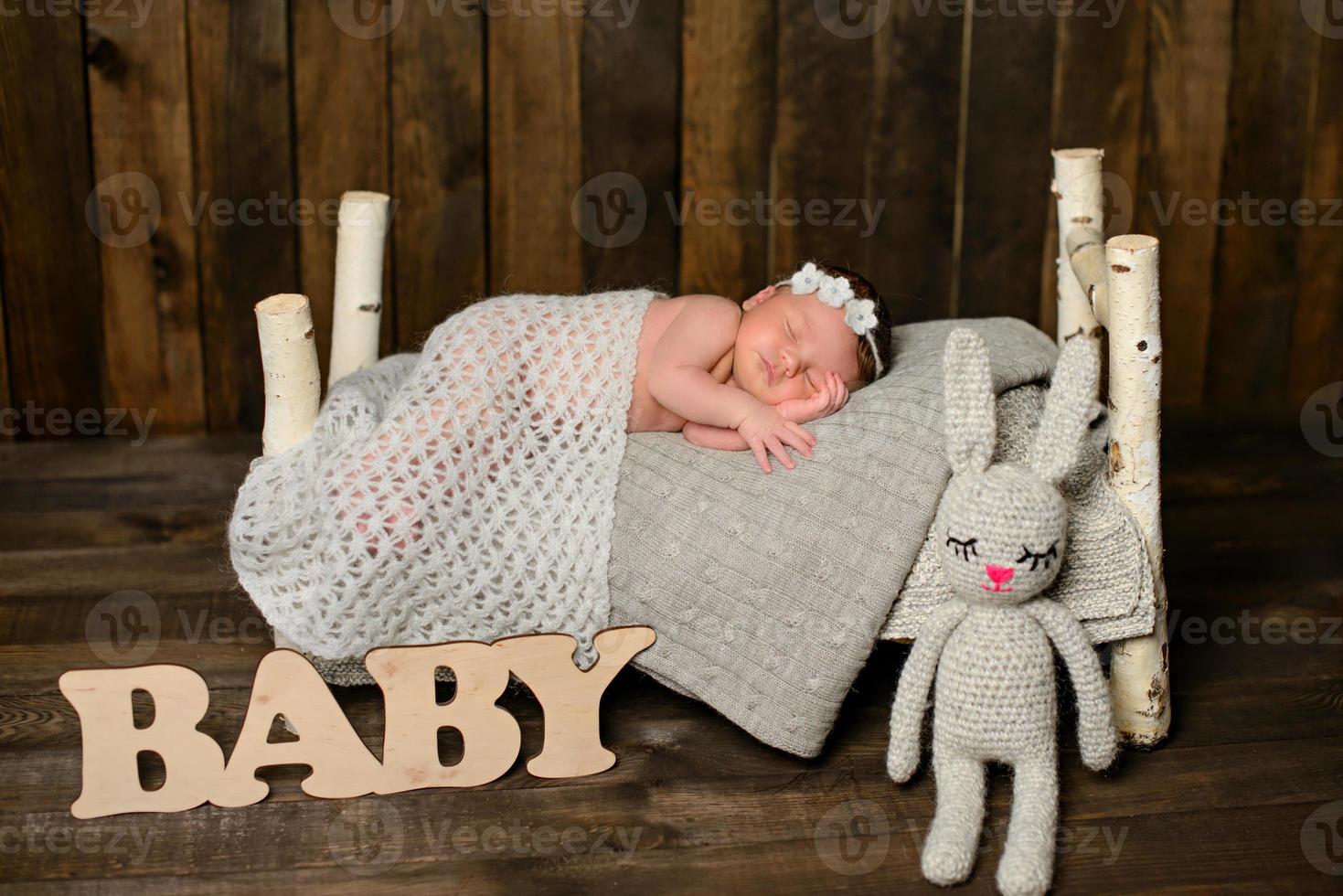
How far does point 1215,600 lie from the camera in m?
2.15

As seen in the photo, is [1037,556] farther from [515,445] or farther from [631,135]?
[631,135]

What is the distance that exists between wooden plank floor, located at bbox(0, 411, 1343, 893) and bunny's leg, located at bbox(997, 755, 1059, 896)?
0.04m

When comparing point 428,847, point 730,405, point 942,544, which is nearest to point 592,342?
point 730,405

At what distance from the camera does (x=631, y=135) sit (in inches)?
113

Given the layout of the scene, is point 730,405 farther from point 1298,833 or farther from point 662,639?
point 1298,833

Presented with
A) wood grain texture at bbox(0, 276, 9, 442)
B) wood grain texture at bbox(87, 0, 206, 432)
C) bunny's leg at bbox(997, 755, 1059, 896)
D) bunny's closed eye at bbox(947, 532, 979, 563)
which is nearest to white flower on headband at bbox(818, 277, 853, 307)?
bunny's closed eye at bbox(947, 532, 979, 563)

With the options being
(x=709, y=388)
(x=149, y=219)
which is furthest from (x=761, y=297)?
(x=149, y=219)

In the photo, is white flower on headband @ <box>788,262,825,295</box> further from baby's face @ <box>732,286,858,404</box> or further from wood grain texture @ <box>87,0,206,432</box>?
wood grain texture @ <box>87,0,206,432</box>

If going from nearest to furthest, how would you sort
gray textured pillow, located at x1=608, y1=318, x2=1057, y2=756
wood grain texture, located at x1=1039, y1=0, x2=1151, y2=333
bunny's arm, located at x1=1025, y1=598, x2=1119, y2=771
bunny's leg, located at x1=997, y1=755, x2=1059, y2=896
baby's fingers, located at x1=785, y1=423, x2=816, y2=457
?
bunny's leg, located at x1=997, y1=755, x2=1059, y2=896, bunny's arm, located at x1=1025, y1=598, x2=1119, y2=771, gray textured pillow, located at x1=608, y1=318, x2=1057, y2=756, baby's fingers, located at x1=785, y1=423, x2=816, y2=457, wood grain texture, located at x1=1039, y1=0, x2=1151, y2=333

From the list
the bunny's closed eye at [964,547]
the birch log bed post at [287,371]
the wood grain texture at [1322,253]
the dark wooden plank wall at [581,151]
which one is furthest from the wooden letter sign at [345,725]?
the wood grain texture at [1322,253]

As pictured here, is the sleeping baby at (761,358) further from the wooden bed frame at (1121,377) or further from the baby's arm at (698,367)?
the wooden bed frame at (1121,377)

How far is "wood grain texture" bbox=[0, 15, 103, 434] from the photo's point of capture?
2713mm

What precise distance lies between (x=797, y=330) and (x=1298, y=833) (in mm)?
873

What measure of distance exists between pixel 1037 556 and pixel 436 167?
6.07ft
